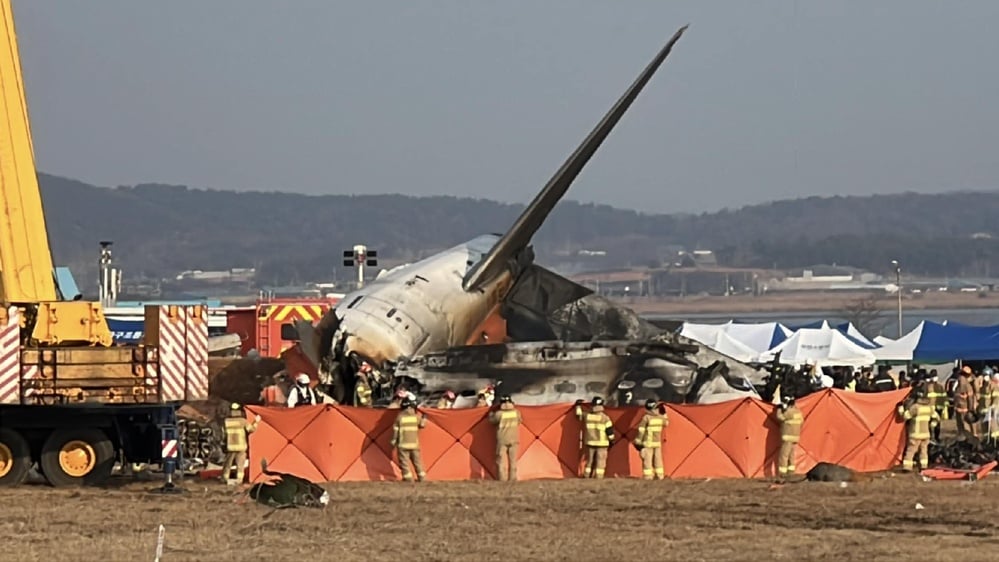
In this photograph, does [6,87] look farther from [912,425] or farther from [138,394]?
[912,425]

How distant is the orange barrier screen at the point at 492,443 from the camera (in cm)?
2552

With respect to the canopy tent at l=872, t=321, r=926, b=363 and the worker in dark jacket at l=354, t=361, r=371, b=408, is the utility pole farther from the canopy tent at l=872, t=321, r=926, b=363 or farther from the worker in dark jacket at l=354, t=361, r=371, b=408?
the worker in dark jacket at l=354, t=361, r=371, b=408

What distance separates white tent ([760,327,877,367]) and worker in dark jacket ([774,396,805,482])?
957 inches

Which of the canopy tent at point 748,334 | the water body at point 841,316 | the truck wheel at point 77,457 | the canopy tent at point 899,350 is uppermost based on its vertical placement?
the water body at point 841,316

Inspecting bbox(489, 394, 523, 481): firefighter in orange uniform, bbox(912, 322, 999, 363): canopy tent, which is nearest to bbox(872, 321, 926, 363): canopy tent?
bbox(912, 322, 999, 363): canopy tent

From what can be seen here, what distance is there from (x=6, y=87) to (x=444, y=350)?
36.1 ft

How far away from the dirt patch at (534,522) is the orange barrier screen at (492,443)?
751 mm

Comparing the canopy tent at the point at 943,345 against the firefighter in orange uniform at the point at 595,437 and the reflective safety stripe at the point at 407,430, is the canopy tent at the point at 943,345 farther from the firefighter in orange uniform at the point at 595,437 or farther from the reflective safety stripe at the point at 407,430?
the reflective safety stripe at the point at 407,430

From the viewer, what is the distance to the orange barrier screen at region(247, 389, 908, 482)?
25.5 m

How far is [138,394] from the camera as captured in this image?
2397 cm

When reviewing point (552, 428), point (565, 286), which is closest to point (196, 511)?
point (552, 428)

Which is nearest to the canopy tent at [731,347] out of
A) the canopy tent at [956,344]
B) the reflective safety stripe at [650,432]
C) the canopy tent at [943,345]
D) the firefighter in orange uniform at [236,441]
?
the canopy tent at [943,345]

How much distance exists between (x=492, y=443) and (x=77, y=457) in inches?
263

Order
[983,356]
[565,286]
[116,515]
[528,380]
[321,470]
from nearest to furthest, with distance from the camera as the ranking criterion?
1. [116,515]
2. [321,470]
3. [528,380]
4. [565,286]
5. [983,356]
